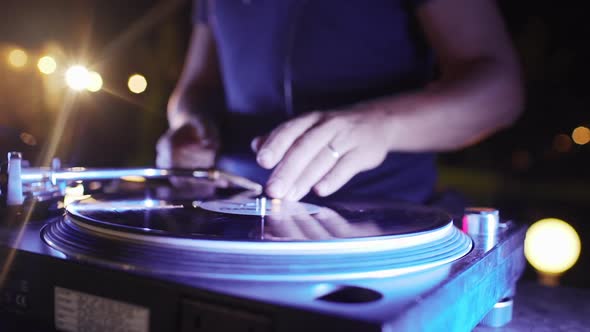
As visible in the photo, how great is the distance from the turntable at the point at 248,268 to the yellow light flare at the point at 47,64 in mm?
512

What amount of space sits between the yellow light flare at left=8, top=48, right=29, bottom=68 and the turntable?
1.89ft

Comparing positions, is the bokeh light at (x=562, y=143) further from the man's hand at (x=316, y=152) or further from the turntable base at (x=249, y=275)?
the turntable base at (x=249, y=275)

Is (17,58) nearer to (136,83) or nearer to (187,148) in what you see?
(187,148)

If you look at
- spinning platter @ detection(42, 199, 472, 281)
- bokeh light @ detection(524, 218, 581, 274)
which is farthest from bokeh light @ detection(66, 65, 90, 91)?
bokeh light @ detection(524, 218, 581, 274)

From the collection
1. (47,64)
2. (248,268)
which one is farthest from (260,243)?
(47,64)

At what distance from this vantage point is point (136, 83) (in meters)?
2.14

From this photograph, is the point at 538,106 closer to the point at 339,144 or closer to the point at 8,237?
the point at 339,144

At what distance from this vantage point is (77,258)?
0.46m

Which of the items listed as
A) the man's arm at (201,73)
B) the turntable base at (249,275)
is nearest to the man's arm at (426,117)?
the turntable base at (249,275)

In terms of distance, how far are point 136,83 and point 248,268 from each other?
189 centimetres

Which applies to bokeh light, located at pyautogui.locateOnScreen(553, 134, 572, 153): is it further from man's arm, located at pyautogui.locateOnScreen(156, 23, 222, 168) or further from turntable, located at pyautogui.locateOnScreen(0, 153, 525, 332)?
turntable, located at pyautogui.locateOnScreen(0, 153, 525, 332)

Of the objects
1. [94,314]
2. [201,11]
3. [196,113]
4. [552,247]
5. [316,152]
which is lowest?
[552,247]

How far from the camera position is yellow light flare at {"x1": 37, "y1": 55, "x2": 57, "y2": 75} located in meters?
1.11

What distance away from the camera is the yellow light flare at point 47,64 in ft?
3.64
